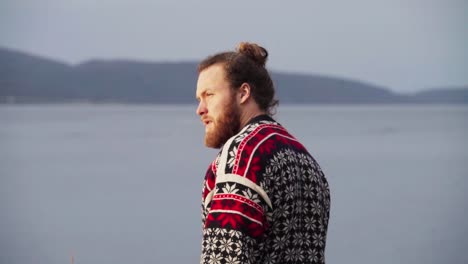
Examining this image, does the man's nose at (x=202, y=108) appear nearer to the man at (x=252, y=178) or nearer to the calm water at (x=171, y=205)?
the man at (x=252, y=178)

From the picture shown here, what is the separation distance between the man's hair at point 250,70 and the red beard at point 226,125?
0.14 feet

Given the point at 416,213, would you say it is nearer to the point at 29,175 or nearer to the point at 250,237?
the point at 29,175

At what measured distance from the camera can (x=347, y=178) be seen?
35.9 feet

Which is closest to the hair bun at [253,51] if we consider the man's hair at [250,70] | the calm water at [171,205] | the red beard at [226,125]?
the man's hair at [250,70]

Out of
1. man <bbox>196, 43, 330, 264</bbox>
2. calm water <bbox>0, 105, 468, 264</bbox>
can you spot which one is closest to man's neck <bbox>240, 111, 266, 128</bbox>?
man <bbox>196, 43, 330, 264</bbox>

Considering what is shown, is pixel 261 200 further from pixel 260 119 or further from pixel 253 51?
pixel 253 51

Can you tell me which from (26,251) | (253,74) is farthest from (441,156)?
(253,74)

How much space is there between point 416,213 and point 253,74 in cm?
733

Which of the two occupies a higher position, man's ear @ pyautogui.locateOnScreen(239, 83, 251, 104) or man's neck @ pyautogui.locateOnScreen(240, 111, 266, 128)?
man's ear @ pyautogui.locateOnScreen(239, 83, 251, 104)

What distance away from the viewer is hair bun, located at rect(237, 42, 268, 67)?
5.20ft

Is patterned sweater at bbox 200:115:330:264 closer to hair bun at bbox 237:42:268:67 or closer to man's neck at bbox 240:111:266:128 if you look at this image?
man's neck at bbox 240:111:266:128

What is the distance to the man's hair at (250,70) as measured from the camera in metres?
1.54

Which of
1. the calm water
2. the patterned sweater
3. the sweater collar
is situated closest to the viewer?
the patterned sweater

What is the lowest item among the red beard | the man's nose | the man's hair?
the red beard
